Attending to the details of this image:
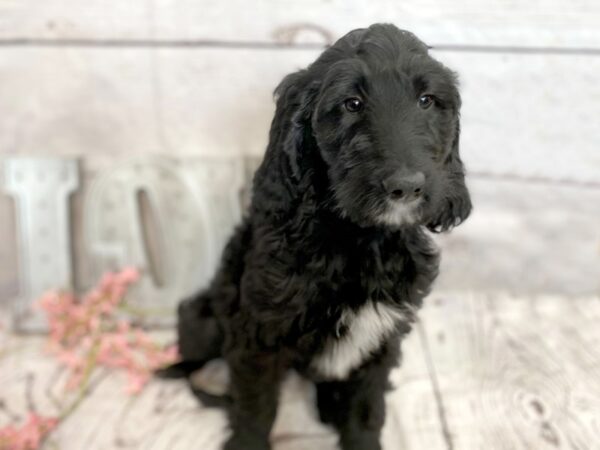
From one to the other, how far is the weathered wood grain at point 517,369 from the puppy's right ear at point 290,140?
87 cm

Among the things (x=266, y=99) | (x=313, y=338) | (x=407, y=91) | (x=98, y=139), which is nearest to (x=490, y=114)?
(x=266, y=99)

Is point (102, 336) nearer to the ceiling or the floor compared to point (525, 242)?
nearer to the floor

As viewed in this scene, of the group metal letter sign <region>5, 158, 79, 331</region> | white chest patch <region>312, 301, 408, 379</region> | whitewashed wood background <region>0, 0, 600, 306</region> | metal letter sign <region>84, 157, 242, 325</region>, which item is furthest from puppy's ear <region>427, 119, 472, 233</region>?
metal letter sign <region>5, 158, 79, 331</region>

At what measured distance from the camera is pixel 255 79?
6.78 feet

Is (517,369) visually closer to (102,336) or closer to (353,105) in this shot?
(353,105)

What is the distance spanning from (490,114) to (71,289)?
1610 mm

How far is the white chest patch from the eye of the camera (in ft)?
4.58

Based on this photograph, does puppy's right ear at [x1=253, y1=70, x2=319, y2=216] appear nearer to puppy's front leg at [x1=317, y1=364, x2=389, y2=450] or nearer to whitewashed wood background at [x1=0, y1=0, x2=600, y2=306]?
puppy's front leg at [x1=317, y1=364, x2=389, y2=450]

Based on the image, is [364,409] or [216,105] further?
[216,105]

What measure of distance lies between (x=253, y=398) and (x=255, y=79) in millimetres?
1074

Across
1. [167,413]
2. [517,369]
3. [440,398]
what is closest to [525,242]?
[517,369]

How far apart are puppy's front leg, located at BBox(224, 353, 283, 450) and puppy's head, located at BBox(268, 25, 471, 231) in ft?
1.51

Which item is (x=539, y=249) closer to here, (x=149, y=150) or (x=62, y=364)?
(x=149, y=150)

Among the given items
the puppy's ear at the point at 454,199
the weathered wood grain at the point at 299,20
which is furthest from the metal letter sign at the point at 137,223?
the puppy's ear at the point at 454,199
